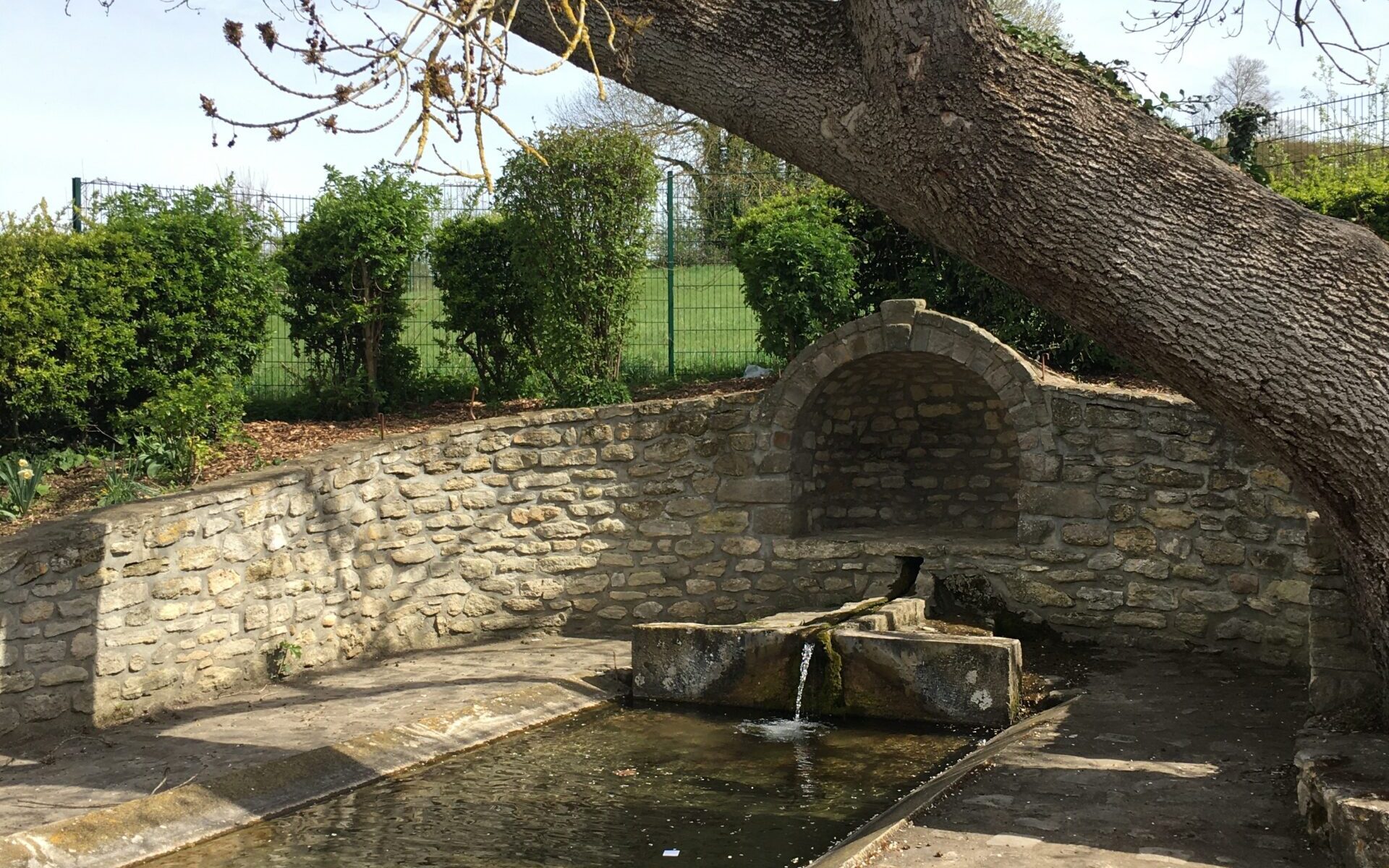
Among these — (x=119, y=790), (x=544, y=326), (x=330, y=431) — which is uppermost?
(x=544, y=326)

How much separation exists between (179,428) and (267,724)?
246cm

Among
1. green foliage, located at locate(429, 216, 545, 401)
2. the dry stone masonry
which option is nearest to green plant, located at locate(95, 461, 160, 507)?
the dry stone masonry

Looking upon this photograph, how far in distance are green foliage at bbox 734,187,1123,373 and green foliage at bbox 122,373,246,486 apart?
4.28 metres

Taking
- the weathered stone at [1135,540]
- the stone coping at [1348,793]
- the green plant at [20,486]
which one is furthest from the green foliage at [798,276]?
the stone coping at [1348,793]

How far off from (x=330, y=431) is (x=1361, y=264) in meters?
7.60

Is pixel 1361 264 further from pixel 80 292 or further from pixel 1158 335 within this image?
pixel 80 292

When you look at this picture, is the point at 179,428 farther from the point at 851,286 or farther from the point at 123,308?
the point at 851,286

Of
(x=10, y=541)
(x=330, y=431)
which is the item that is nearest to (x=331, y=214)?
(x=330, y=431)

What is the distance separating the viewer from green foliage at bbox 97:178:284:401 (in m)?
9.08

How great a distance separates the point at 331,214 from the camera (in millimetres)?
10125

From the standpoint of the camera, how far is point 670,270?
11359mm

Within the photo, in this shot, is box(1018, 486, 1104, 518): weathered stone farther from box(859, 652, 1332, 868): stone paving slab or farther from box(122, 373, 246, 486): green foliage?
box(122, 373, 246, 486): green foliage

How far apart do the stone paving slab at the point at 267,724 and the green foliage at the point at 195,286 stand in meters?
2.62

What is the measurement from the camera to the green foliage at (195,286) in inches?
357
